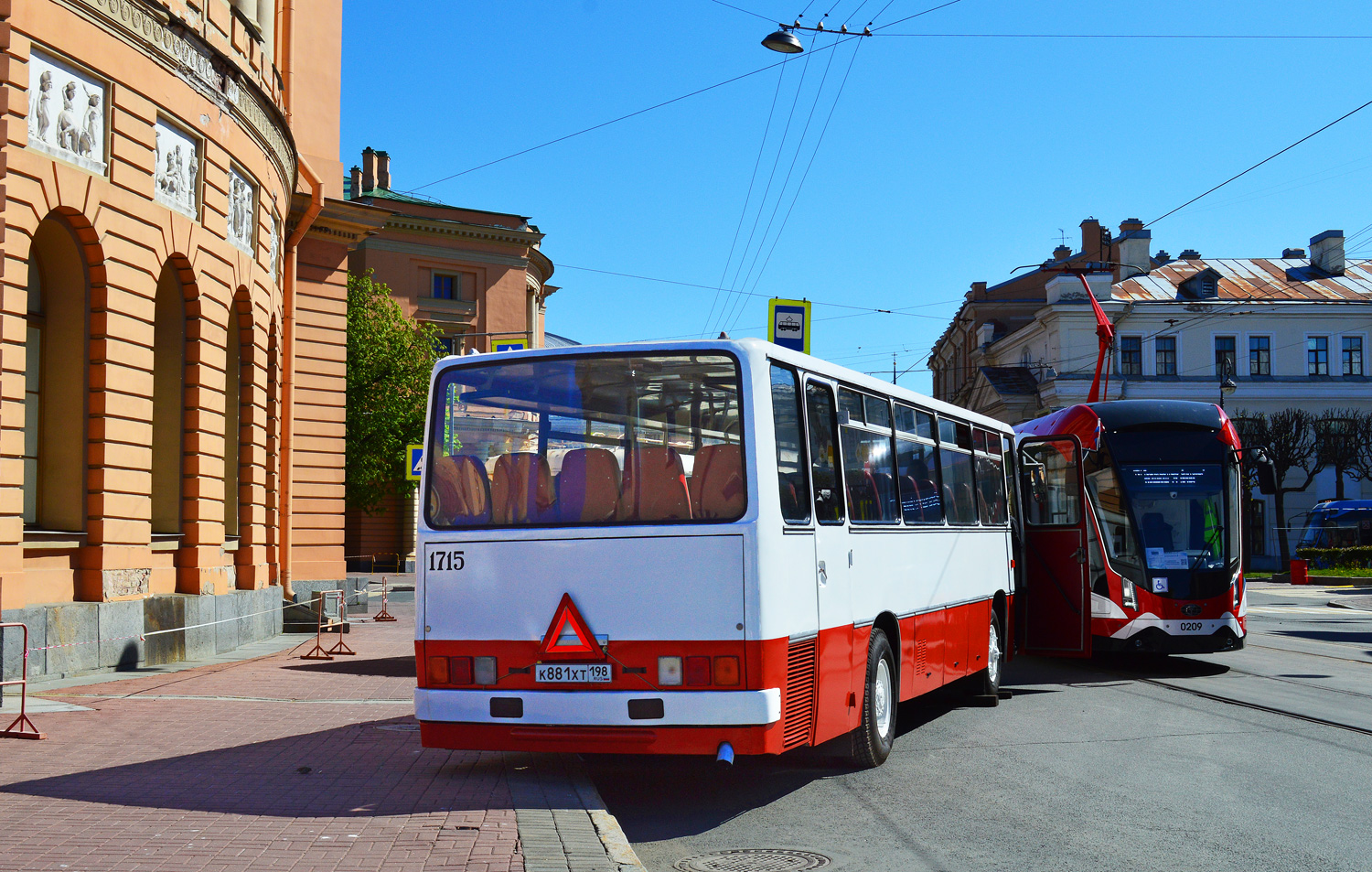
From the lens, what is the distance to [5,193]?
12.7 m

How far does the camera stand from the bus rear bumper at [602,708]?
7.28m

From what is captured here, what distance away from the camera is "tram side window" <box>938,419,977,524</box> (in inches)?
446

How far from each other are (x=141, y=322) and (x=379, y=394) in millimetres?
30962

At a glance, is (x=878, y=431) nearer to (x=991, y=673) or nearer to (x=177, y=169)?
(x=991, y=673)

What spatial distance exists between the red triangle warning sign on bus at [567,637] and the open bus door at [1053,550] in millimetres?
8523

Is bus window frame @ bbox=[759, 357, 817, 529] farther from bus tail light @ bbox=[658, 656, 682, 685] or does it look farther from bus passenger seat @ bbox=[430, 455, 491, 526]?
bus passenger seat @ bbox=[430, 455, 491, 526]

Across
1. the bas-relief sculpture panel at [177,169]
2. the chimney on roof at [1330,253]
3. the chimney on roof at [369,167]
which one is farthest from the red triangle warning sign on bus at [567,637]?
the chimney on roof at [1330,253]

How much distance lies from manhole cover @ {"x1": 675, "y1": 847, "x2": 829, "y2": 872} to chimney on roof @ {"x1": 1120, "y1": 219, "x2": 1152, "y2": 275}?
7019 centimetres

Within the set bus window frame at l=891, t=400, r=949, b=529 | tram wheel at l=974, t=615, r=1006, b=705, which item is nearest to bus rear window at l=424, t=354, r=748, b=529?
bus window frame at l=891, t=400, r=949, b=529

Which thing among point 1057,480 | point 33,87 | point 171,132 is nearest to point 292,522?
point 171,132

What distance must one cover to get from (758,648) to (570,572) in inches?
47.6

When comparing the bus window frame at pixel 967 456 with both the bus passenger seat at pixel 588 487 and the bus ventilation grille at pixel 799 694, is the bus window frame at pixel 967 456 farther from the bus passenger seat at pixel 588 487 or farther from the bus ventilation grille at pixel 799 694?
the bus passenger seat at pixel 588 487

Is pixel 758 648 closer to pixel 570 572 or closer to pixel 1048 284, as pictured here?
pixel 570 572

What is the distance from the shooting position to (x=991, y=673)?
12781 mm
